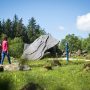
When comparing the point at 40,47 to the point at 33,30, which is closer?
the point at 40,47

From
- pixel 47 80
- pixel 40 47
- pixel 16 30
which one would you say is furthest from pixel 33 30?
pixel 47 80

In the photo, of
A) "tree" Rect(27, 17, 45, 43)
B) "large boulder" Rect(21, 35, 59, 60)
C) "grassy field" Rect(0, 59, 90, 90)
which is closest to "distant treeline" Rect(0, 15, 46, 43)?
"tree" Rect(27, 17, 45, 43)

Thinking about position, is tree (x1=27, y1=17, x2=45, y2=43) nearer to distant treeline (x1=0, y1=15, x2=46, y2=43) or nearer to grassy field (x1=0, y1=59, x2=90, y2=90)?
distant treeline (x1=0, y1=15, x2=46, y2=43)

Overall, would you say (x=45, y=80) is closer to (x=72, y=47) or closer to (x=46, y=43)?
(x=46, y=43)

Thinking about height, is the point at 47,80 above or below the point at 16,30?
below

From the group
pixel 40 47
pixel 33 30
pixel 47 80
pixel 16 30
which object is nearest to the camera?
pixel 47 80

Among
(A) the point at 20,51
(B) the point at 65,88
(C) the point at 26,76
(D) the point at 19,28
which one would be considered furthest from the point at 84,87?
(D) the point at 19,28

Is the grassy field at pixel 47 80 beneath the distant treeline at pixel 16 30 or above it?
beneath

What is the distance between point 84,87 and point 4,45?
8697mm

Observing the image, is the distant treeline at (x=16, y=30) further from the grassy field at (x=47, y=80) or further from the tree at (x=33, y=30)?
the grassy field at (x=47, y=80)

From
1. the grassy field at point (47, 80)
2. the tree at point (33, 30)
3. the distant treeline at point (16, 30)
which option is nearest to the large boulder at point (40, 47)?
the grassy field at point (47, 80)

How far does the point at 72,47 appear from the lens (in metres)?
146

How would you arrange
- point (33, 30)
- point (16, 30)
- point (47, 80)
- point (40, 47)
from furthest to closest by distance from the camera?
point (33, 30), point (16, 30), point (40, 47), point (47, 80)

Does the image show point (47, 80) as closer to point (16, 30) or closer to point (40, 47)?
point (40, 47)
